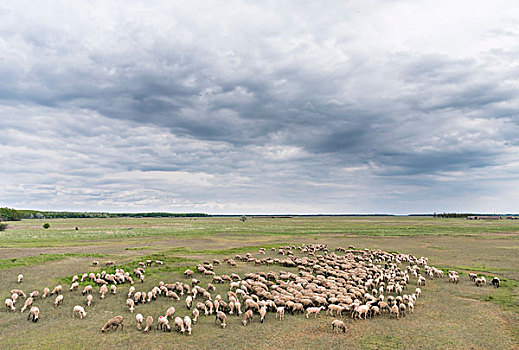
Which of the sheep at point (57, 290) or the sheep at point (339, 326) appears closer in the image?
the sheep at point (339, 326)

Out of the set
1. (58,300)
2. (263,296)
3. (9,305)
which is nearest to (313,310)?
(263,296)

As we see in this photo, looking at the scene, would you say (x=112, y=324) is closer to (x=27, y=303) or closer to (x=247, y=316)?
(x=247, y=316)

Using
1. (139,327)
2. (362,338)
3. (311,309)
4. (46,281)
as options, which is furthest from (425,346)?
(46,281)

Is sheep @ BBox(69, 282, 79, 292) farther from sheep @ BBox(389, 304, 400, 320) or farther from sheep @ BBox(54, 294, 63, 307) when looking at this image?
sheep @ BBox(389, 304, 400, 320)

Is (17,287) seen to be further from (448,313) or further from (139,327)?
(448,313)

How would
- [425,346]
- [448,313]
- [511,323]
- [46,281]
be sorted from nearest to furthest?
[425,346]
[511,323]
[448,313]
[46,281]

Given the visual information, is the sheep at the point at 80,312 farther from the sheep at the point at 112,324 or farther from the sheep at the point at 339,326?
the sheep at the point at 339,326

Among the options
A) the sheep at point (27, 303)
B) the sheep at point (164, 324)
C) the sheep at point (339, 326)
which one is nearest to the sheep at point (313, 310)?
the sheep at point (339, 326)

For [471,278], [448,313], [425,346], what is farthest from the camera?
[471,278]

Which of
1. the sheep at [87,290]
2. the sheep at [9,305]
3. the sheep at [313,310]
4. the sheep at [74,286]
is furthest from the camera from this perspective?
the sheep at [74,286]

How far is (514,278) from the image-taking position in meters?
23.7

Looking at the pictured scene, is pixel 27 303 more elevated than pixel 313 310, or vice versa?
pixel 313 310

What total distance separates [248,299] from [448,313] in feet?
34.2

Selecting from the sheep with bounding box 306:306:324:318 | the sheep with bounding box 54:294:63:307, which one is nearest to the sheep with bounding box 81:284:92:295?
the sheep with bounding box 54:294:63:307
